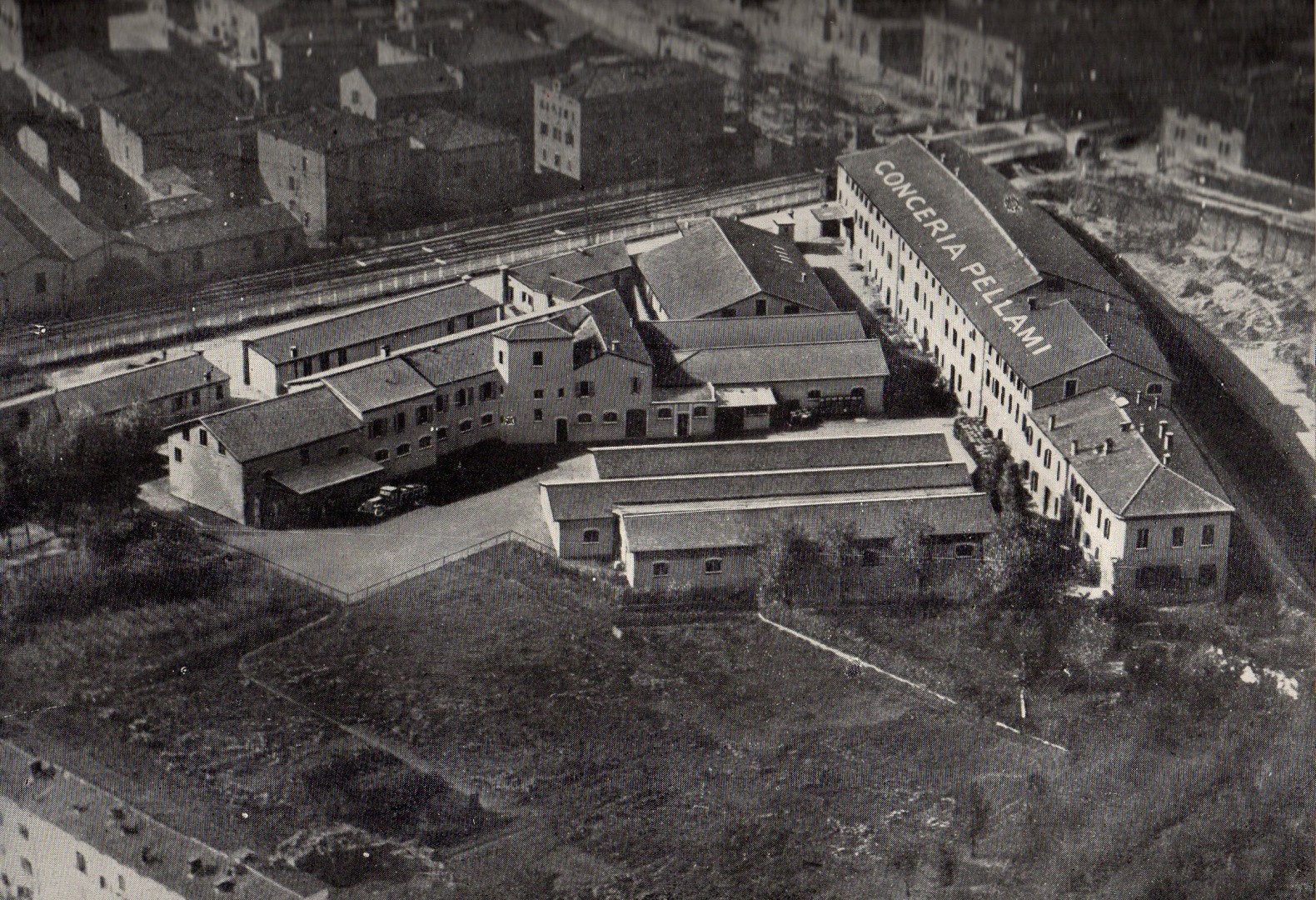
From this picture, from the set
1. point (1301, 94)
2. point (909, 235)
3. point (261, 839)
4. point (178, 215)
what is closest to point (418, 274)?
point (178, 215)

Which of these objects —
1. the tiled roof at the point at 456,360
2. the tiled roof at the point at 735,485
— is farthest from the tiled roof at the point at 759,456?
the tiled roof at the point at 456,360

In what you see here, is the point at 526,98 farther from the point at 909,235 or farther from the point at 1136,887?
the point at 1136,887

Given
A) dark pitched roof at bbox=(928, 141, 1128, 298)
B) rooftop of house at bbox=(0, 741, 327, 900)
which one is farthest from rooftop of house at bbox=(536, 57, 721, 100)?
rooftop of house at bbox=(0, 741, 327, 900)

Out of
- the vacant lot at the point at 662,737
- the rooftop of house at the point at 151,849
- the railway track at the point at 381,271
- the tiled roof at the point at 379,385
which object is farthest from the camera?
the railway track at the point at 381,271

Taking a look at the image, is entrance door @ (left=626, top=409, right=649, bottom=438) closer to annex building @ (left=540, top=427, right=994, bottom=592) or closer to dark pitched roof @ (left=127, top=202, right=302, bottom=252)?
annex building @ (left=540, top=427, right=994, bottom=592)

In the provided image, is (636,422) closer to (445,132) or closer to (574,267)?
(574,267)

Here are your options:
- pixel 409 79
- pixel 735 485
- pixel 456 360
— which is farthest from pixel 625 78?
pixel 735 485

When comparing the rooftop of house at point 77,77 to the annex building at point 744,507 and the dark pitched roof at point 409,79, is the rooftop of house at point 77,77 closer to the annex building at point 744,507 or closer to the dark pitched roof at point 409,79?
the dark pitched roof at point 409,79
